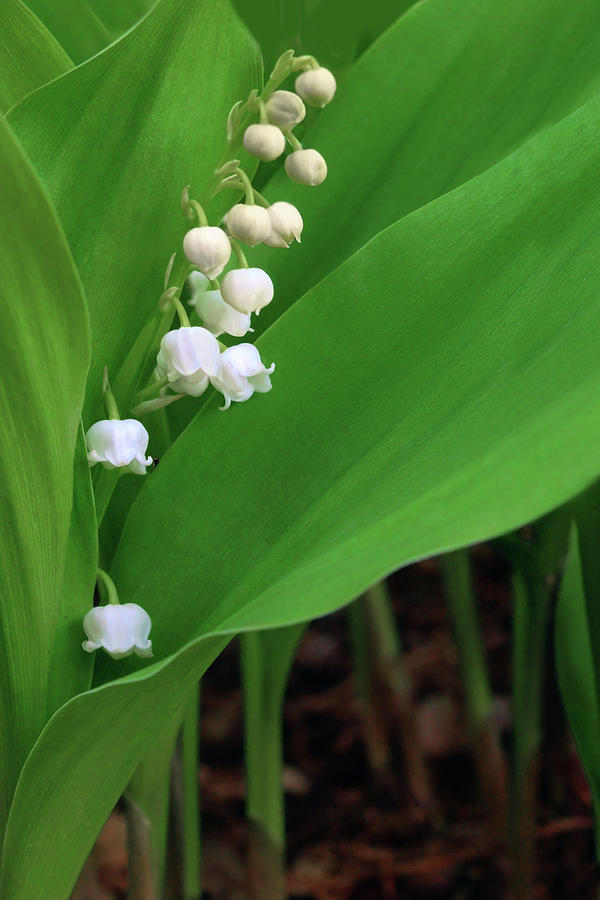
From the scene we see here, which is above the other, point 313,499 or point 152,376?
A: point 152,376

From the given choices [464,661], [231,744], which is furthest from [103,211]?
[231,744]

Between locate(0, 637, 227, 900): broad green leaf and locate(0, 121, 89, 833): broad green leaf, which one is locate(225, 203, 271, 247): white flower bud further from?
locate(0, 637, 227, 900): broad green leaf

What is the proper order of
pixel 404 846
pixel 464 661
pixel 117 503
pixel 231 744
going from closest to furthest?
pixel 117 503 → pixel 464 661 → pixel 404 846 → pixel 231 744

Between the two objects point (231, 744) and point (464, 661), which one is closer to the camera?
point (464, 661)

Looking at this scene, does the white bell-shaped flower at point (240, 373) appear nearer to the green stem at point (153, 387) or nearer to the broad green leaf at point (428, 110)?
the green stem at point (153, 387)

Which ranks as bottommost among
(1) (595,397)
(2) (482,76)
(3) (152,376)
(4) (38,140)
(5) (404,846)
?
(5) (404,846)

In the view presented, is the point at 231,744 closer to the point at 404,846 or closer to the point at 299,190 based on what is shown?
the point at 404,846

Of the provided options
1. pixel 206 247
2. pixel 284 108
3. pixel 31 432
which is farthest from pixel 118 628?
pixel 284 108

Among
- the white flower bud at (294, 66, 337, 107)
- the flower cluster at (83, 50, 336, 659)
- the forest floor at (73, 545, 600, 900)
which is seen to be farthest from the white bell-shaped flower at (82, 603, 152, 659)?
the forest floor at (73, 545, 600, 900)
